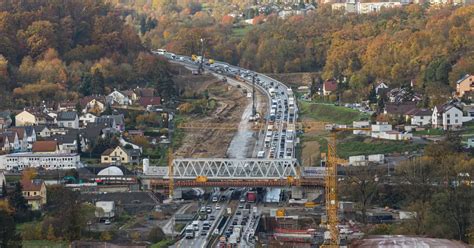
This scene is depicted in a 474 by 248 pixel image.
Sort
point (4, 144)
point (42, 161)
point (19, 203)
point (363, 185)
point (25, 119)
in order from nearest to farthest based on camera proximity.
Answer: point (19, 203) < point (363, 185) < point (42, 161) < point (4, 144) < point (25, 119)

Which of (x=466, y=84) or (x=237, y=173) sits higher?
(x=466, y=84)

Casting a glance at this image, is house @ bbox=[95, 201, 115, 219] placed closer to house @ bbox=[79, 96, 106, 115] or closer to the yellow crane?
the yellow crane

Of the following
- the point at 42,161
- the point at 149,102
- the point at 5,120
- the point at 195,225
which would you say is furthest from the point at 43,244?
the point at 149,102

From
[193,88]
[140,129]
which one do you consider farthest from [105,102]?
[193,88]

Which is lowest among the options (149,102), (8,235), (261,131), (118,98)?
(8,235)

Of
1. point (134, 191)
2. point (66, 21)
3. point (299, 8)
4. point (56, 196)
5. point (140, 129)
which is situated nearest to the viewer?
point (56, 196)

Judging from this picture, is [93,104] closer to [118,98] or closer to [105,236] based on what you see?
[118,98]

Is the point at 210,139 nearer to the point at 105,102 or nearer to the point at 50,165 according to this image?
the point at 105,102
